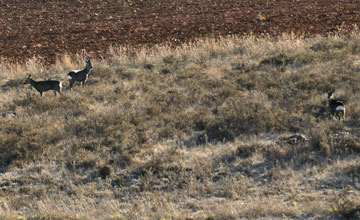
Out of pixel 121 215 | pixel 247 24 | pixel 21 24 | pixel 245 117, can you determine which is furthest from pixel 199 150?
pixel 21 24

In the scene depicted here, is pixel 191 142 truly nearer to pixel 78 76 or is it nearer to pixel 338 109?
pixel 338 109

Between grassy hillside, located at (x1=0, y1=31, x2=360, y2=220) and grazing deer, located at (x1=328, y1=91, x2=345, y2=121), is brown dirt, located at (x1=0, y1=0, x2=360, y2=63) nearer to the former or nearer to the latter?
grassy hillside, located at (x1=0, y1=31, x2=360, y2=220)

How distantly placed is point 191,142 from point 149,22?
838 inches

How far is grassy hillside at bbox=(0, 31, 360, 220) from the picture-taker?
7621 mm

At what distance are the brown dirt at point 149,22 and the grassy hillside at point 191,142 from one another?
19.2 feet

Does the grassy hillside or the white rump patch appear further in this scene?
the white rump patch

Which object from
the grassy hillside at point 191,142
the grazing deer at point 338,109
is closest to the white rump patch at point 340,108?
the grazing deer at point 338,109

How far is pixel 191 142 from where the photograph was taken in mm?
10203

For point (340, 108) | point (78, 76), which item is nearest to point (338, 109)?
point (340, 108)

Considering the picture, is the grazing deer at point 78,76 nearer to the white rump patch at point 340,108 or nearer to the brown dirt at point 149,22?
the brown dirt at point 149,22

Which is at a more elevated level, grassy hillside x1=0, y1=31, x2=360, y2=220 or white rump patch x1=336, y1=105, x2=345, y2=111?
white rump patch x1=336, y1=105, x2=345, y2=111

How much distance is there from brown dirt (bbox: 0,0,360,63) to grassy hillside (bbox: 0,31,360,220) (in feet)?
19.2

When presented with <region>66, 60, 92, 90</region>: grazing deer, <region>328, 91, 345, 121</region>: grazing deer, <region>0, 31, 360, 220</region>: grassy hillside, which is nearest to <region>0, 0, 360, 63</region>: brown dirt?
<region>66, 60, 92, 90</region>: grazing deer

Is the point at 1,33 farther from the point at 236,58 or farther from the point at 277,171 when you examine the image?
the point at 277,171
